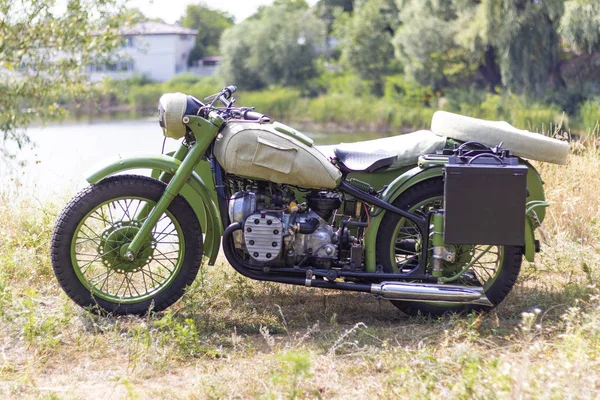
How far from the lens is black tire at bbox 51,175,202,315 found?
4277 mm

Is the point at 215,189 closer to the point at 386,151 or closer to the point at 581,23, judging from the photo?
the point at 386,151

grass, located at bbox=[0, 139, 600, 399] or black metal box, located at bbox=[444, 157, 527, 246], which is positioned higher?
black metal box, located at bbox=[444, 157, 527, 246]

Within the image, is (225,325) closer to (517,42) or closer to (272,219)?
(272,219)

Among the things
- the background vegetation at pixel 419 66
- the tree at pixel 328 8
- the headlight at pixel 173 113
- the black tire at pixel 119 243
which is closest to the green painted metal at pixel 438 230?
the black tire at pixel 119 243

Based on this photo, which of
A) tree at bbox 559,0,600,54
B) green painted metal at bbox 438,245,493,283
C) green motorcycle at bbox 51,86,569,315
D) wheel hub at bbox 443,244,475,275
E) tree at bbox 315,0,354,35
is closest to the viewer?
green motorcycle at bbox 51,86,569,315

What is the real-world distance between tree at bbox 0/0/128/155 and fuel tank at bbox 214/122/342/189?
5.56 m

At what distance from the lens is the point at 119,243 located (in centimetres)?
441

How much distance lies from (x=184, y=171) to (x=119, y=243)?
0.56m

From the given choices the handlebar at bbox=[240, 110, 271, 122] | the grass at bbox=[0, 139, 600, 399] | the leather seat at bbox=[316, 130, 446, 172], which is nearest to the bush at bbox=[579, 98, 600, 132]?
the grass at bbox=[0, 139, 600, 399]

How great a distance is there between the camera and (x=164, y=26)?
2731 inches

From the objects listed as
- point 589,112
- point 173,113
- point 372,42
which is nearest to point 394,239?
point 173,113

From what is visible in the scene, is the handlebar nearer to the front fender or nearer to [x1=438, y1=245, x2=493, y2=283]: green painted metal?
the front fender

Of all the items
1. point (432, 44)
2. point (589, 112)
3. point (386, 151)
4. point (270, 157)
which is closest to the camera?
point (270, 157)

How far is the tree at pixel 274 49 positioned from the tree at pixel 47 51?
31.5 meters
